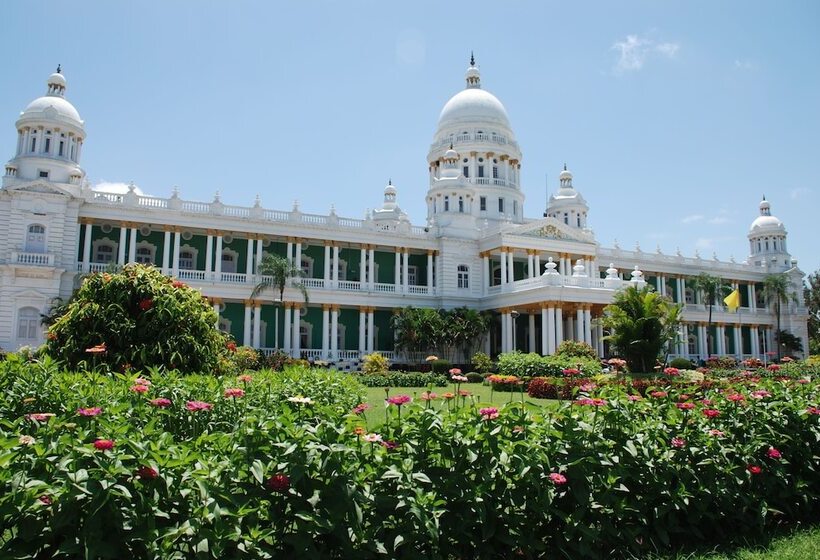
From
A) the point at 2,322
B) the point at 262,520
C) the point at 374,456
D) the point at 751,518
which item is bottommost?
the point at 751,518

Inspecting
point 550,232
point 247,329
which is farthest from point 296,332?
point 550,232

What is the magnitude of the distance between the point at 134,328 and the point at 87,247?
26.1 m

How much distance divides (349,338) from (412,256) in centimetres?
767

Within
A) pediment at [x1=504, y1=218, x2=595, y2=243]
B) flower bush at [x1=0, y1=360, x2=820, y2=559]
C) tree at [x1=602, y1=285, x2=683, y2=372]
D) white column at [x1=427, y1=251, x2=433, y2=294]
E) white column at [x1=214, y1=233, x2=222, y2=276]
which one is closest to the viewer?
flower bush at [x1=0, y1=360, x2=820, y2=559]

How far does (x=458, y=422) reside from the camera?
5.66m

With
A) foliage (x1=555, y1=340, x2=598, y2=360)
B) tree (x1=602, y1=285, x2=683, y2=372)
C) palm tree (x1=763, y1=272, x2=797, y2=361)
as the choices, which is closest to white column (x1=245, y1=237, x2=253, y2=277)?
foliage (x1=555, y1=340, x2=598, y2=360)

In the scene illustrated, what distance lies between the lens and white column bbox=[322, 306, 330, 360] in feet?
127

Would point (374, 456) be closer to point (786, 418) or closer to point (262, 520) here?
point (262, 520)

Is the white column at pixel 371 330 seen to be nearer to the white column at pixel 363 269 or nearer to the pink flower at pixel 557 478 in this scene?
the white column at pixel 363 269

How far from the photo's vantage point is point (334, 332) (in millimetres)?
39531

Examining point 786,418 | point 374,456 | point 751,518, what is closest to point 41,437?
point 374,456

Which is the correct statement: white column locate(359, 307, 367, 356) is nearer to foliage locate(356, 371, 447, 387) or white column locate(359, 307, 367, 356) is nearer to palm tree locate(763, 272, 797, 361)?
foliage locate(356, 371, 447, 387)

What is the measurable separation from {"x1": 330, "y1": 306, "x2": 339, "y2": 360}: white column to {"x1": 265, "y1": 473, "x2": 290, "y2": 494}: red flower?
35.0 m

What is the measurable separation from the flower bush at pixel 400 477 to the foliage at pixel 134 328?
4.40 m
